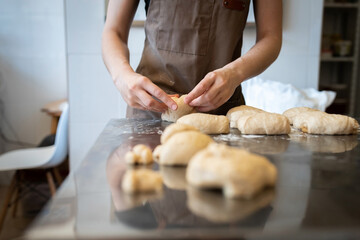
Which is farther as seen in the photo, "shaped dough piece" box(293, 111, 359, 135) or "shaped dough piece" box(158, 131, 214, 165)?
"shaped dough piece" box(293, 111, 359, 135)

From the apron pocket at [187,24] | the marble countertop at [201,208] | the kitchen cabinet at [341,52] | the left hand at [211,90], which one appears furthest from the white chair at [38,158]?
the kitchen cabinet at [341,52]

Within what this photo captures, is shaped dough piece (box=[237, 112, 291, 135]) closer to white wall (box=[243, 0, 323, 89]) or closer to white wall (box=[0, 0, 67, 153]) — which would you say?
white wall (box=[243, 0, 323, 89])

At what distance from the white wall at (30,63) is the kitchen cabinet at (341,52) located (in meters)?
2.30

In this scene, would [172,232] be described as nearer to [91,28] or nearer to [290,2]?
[91,28]

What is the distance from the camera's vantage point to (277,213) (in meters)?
0.36

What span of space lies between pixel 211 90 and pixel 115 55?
0.36 m

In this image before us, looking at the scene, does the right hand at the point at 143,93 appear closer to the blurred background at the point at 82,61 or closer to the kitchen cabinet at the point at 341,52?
the blurred background at the point at 82,61

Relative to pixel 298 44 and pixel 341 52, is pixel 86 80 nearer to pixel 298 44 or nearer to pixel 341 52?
pixel 298 44

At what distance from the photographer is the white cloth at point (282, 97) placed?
1775 mm

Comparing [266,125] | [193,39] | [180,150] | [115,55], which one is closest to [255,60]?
[193,39]

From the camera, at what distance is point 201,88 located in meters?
0.88

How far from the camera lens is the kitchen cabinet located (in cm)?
291

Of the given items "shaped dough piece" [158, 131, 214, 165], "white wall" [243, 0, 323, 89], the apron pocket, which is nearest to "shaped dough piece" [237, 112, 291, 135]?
"shaped dough piece" [158, 131, 214, 165]

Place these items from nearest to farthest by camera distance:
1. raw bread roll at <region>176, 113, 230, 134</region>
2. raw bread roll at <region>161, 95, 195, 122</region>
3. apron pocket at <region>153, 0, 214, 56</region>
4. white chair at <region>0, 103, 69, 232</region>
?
raw bread roll at <region>176, 113, 230, 134</region> → raw bread roll at <region>161, 95, 195, 122</region> → apron pocket at <region>153, 0, 214, 56</region> → white chair at <region>0, 103, 69, 232</region>
